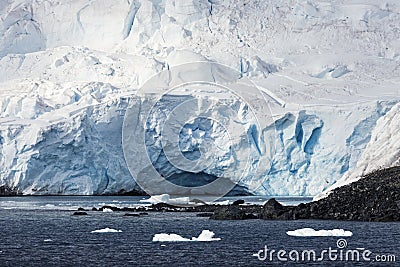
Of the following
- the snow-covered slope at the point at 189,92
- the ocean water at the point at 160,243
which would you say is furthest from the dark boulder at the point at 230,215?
the snow-covered slope at the point at 189,92

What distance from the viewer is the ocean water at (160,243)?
69.2ft

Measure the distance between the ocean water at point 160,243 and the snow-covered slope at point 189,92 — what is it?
9527mm

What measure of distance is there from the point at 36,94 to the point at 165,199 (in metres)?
15.7

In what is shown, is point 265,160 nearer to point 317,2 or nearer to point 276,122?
point 276,122

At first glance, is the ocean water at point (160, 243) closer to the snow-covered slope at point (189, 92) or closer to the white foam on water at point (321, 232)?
the white foam on water at point (321, 232)

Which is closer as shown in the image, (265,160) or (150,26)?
(265,160)

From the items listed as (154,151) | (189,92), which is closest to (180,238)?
(154,151)

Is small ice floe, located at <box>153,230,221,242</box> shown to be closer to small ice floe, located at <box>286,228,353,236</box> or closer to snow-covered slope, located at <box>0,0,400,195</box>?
small ice floe, located at <box>286,228,353,236</box>

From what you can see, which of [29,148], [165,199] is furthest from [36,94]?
[165,199]

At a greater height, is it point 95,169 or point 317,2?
point 317,2

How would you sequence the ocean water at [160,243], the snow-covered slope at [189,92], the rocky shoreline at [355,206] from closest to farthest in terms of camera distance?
the ocean water at [160,243], the rocky shoreline at [355,206], the snow-covered slope at [189,92]

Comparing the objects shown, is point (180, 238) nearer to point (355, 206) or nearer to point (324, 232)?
point (324, 232)

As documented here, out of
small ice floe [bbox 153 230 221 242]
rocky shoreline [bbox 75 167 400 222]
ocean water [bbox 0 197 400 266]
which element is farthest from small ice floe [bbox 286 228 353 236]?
rocky shoreline [bbox 75 167 400 222]

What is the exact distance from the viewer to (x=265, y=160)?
4981cm
